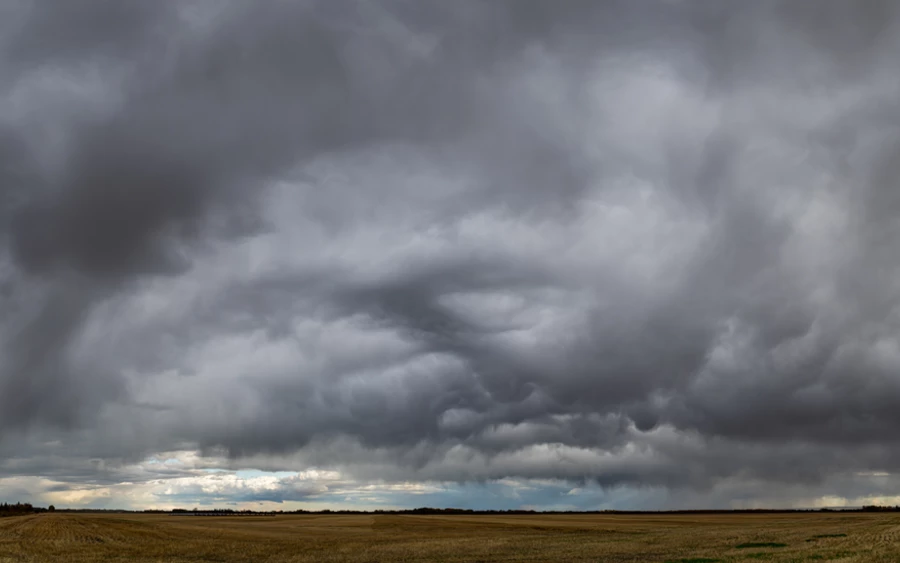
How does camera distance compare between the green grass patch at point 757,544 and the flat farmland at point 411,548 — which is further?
the green grass patch at point 757,544

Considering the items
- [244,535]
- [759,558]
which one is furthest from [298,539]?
[759,558]

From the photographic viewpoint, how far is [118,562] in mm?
59406

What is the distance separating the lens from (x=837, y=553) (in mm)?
46188

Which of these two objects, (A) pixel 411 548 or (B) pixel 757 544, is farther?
(A) pixel 411 548

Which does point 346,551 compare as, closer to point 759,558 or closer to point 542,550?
point 542,550

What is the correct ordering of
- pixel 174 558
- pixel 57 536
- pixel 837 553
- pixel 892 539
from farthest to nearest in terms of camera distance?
pixel 57 536
pixel 174 558
pixel 892 539
pixel 837 553

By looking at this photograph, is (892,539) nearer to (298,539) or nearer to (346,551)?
(346,551)

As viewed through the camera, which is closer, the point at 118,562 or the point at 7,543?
the point at 118,562

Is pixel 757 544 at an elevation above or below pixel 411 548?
above

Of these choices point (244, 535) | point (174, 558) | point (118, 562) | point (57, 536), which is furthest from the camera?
point (244, 535)

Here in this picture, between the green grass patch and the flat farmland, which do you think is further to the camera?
the green grass patch

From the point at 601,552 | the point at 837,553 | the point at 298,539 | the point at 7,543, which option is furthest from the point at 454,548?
the point at 7,543

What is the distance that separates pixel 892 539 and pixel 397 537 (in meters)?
58.6

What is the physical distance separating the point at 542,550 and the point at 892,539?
30109mm
